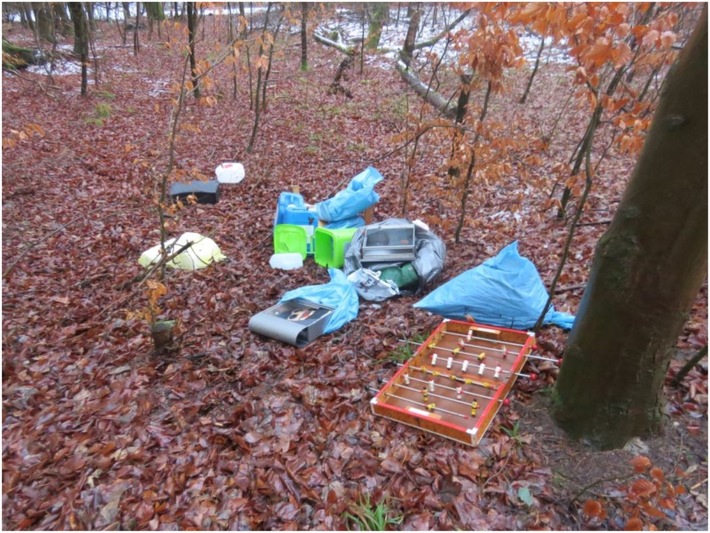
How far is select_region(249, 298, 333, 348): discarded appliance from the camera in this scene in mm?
4031

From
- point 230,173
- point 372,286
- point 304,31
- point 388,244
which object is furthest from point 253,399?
point 304,31

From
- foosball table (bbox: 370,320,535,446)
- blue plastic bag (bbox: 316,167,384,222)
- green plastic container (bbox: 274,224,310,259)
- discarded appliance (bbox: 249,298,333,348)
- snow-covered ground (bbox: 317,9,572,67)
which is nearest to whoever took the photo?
foosball table (bbox: 370,320,535,446)

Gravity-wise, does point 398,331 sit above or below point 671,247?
below

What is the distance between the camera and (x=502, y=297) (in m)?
3.89

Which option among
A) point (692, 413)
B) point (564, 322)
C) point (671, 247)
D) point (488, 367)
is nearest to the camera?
point (671, 247)

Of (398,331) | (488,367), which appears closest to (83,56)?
(398,331)

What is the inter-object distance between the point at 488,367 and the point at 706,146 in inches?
79.9

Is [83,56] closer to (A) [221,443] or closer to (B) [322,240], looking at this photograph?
(B) [322,240]

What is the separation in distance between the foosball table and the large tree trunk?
0.51 m

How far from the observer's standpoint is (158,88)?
1425 cm

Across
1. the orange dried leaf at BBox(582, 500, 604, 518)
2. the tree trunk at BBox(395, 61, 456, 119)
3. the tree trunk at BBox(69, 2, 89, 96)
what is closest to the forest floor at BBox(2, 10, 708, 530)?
the orange dried leaf at BBox(582, 500, 604, 518)

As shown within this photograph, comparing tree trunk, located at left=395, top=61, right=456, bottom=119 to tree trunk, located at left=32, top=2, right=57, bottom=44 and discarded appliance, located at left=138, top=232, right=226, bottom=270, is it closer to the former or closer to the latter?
discarded appliance, located at left=138, top=232, right=226, bottom=270

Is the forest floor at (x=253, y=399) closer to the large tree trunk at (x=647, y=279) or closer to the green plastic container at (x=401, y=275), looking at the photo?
the green plastic container at (x=401, y=275)

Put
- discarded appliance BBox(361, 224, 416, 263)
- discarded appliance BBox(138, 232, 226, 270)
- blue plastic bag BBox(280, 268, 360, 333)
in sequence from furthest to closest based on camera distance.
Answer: discarded appliance BBox(138, 232, 226, 270)
discarded appliance BBox(361, 224, 416, 263)
blue plastic bag BBox(280, 268, 360, 333)
